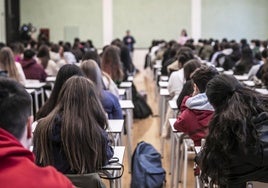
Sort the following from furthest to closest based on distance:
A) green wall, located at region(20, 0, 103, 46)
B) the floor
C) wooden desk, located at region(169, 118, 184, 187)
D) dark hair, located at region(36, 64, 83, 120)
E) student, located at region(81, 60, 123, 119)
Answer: green wall, located at region(20, 0, 103, 46)
the floor
student, located at region(81, 60, 123, 119)
wooden desk, located at region(169, 118, 184, 187)
dark hair, located at region(36, 64, 83, 120)

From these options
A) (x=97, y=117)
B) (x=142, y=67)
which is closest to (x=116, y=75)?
(x=97, y=117)

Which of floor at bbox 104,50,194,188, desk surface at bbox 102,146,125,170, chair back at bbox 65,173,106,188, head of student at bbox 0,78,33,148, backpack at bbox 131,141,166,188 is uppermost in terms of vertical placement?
head of student at bbox 0,78,33,148

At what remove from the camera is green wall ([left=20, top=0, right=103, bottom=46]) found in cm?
1947

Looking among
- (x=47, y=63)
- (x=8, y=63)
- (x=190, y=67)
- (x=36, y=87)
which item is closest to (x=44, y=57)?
(x=47, y=63)

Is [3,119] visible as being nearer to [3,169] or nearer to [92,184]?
[3,169]

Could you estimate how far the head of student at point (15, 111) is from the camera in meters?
1.56

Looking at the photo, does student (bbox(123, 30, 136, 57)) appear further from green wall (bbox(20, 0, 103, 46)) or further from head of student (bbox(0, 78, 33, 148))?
head of student (bbox(0, 78, 33, 148))

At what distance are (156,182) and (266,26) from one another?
1721 cm

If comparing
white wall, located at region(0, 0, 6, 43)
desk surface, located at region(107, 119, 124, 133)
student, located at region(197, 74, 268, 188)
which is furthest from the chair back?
white wall, located at region(0, 0, 6, 43)

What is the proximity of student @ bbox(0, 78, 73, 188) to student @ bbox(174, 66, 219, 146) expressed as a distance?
2149mm

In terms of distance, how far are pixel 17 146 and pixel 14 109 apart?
144mm

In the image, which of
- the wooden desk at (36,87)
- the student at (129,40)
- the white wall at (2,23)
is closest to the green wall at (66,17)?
the student at (129,40)

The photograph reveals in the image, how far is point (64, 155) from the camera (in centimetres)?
278

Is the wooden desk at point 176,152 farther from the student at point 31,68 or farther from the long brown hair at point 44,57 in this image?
the long brown hair at point 44,57
